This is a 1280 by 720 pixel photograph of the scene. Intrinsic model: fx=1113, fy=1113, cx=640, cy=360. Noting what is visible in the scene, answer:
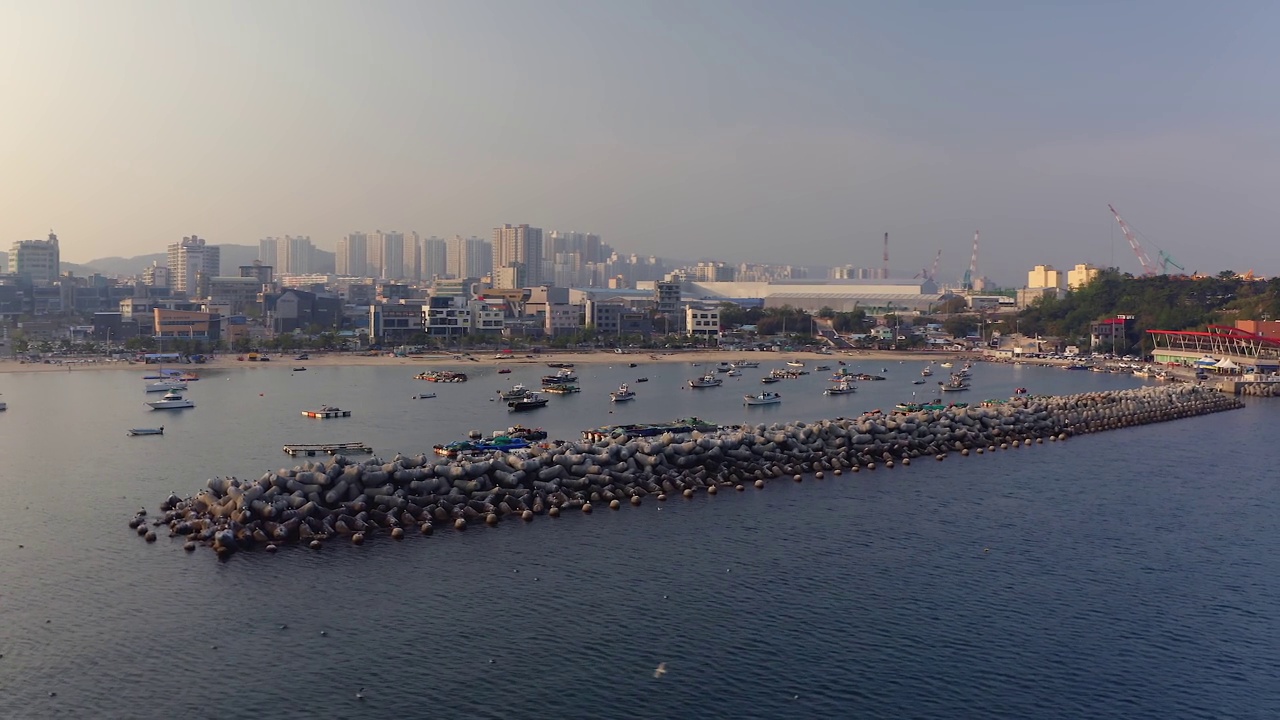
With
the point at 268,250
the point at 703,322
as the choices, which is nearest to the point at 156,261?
the point at 268,250

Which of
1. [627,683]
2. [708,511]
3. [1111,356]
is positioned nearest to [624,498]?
[708,511]

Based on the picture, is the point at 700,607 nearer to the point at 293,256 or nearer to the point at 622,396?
the point at 622,396

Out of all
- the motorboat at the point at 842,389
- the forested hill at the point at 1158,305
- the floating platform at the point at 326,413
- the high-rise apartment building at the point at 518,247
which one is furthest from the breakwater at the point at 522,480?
the high-rise apartment building at the point at 518,247

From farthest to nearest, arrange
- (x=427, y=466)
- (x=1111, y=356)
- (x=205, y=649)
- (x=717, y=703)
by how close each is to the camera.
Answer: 1. (x=1111, y=356)
2. (x=427, y=466)
3. (x=205, y=649)
4. (x=717, y=703)

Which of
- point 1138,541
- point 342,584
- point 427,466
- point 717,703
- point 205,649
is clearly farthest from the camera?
point 427,466

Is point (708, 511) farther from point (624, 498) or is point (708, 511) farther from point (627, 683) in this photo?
point (627, 683)

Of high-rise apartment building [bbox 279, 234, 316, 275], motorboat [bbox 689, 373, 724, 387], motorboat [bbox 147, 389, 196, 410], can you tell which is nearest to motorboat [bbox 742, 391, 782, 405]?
motorboat [bbox 689, 373, 724, 387]

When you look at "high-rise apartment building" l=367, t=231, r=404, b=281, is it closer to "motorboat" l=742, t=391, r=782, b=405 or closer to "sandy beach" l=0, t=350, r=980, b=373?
"sandy beach" l=0, t=350, r=980, b=373
